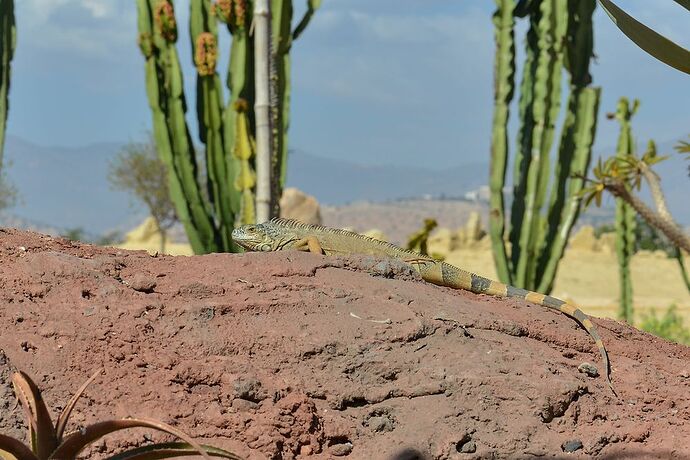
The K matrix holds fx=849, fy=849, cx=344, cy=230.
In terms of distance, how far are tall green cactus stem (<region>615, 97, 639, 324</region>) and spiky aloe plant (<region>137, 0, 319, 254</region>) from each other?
19.3 feet

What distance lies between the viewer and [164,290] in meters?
3.86

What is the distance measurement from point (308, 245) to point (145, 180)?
106 ft

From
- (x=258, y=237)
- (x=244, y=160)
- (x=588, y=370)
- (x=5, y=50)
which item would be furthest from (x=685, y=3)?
(x=5, y=50)

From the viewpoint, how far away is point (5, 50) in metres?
12.0

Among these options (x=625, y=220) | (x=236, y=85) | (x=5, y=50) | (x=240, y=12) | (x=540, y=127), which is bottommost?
(x=625, y=220)

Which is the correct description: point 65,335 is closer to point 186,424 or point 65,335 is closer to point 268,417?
point 186,424

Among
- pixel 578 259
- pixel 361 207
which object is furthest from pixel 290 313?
pixel 361 207

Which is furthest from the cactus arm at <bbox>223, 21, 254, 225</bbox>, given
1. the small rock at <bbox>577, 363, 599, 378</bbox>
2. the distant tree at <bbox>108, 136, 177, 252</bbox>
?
the distant tree at <bbox>108, 136, 177, 252</bbox>

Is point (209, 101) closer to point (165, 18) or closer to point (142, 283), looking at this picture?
point (165, 18)

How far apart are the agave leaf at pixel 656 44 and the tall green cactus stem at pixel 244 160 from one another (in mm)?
6763

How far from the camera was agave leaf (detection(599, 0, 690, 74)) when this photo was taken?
11.3ft

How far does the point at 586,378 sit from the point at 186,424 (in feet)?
6.38

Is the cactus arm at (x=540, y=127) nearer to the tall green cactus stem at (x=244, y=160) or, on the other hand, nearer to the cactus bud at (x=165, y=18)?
the tall green cactus stem at (x=244, y=160)

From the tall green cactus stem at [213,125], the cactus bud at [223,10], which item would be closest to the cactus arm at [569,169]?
the tall green cactus stem at [213,125]
